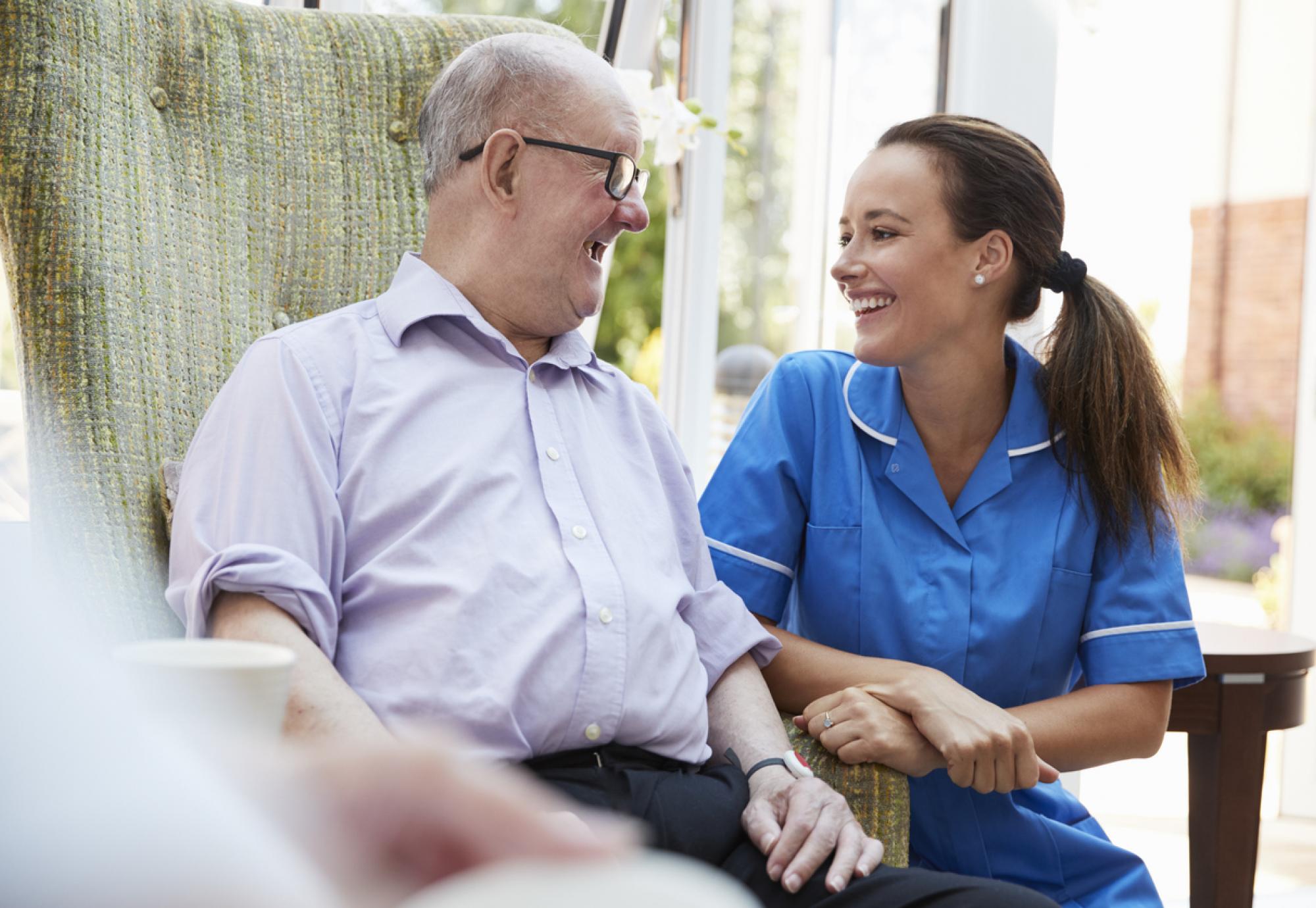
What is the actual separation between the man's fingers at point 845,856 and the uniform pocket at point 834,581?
385 mm

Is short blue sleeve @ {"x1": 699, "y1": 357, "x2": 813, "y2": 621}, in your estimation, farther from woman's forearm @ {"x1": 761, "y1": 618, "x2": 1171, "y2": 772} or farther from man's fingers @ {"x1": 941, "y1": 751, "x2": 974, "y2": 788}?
man's fingers @ {"x1": 941, "y1": 751, "x2": 974, "y2": 788}

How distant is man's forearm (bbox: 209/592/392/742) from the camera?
39.0 inches

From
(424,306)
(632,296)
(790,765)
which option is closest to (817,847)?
(790,765)

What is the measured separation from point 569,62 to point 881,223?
0.45 metres

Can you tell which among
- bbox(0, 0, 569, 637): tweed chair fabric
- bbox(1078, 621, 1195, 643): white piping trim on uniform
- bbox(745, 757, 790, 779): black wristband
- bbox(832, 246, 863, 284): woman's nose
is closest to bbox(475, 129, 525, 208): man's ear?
bbox(0, 0, 569, 637): tweed chair fabric

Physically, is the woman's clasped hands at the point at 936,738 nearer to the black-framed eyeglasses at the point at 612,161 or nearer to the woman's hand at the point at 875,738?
the woman's hand at the point at 875,738

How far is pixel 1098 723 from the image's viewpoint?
1446 mm

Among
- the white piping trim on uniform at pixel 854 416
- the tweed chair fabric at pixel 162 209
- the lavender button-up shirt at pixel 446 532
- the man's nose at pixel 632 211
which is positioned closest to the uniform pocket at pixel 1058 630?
the white piping trim on uniform at pixel 854 416

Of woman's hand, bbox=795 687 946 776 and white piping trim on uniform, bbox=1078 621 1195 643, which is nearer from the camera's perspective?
woman's hand, bbox=795 687 946 776

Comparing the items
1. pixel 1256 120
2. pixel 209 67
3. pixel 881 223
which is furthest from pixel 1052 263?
pixel 1256 120

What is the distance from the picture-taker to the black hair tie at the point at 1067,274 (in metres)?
1.61

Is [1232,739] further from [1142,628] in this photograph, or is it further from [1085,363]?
[1085,363]

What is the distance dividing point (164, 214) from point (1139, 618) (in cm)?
124

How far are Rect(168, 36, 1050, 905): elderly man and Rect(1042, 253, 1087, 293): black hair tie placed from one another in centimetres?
57
